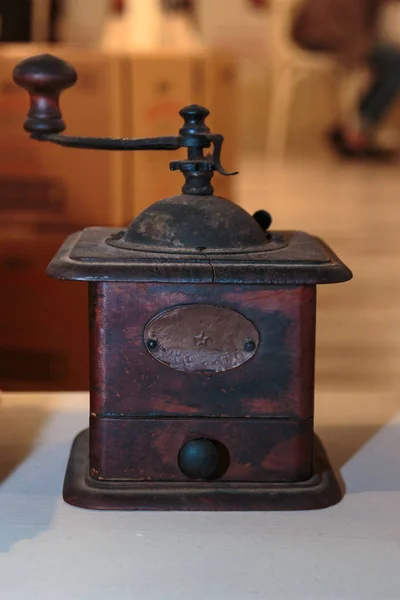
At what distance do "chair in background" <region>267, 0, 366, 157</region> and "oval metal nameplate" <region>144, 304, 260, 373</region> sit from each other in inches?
216

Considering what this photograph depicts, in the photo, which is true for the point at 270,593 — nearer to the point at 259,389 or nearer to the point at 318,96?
the point at 259,389

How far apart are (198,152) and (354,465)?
0.39m

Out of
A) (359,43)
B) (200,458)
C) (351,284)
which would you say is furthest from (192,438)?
(359,43)

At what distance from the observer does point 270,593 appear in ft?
2.53

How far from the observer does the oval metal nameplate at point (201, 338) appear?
888 millimetres

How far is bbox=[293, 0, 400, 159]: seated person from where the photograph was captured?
6023 millimetres

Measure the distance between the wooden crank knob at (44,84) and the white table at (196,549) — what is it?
39 centimetres

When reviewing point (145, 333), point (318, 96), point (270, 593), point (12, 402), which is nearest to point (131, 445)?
point (145, 333)

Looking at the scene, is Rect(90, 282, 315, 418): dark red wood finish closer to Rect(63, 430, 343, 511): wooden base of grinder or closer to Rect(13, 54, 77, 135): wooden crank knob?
Rect(63, 430, 343, 511): wooden base of grinder

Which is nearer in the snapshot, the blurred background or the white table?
the white table

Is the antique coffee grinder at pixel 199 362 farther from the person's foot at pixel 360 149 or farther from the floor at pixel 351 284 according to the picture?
the person's foot at pixel 360 149

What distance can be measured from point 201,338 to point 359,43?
5641mm

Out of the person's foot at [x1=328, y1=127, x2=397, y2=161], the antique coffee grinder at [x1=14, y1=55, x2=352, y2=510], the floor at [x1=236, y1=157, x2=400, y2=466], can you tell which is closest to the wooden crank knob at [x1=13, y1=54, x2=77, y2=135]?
the antique coffee grinder at [x1=14, y1=55, x2=352, y2=510]

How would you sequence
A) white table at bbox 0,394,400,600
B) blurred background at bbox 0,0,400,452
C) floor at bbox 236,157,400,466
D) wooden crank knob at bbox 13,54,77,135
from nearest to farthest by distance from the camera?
1. white table at bbox 0,394,400,600
2. wooden crank knob at bbox 13,54,77,135
3. floor at bbox 236,157,400,466
4. blurred background at bbox 0,0,400,452
